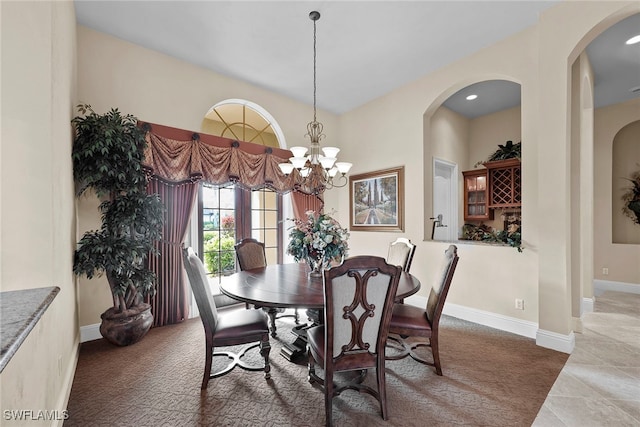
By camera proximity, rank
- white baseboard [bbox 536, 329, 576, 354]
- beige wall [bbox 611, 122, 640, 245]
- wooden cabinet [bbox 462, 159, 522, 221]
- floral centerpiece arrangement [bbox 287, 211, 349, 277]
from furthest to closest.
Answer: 1. wooden cabinet [bbox 462, 159, 522, 221]
2. beige wall [bbox 611, 122, 640, 245]
3. white baseboard [bbox 536, 329, 576, 354]
4. floral centerpiece arrangement [bbox 287, 211, 349, 277]

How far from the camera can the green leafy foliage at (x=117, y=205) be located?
2.47m

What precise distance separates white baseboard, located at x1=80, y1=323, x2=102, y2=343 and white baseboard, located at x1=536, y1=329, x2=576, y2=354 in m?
4.56

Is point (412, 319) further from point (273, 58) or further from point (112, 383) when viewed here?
point (273, 58)

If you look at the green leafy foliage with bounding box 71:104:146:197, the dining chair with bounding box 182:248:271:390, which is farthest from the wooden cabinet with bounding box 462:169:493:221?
the green leafy foliage with bounding box 71:104:146:197

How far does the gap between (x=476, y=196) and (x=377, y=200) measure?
7.36 feet

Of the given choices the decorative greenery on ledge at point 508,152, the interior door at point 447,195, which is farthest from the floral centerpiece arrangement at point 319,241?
the decorative greenery on ledge at point 508,152

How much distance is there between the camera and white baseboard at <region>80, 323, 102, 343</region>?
284 cm

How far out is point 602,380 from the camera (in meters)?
2.17

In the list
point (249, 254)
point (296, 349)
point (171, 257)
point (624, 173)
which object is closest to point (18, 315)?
point (296, 349)

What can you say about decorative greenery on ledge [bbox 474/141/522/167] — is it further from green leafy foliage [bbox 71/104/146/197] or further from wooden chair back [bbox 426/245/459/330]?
green leafy foliage [bbox 71/104/146/197]

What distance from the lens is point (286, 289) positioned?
7.13ft

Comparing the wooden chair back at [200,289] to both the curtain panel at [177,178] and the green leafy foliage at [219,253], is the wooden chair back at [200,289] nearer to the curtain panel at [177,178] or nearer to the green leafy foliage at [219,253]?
the curtain panel at [177,178]

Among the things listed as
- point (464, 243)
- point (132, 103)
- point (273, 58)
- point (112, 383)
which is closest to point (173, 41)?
point (132, 103)

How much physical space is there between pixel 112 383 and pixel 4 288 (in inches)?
56.3
